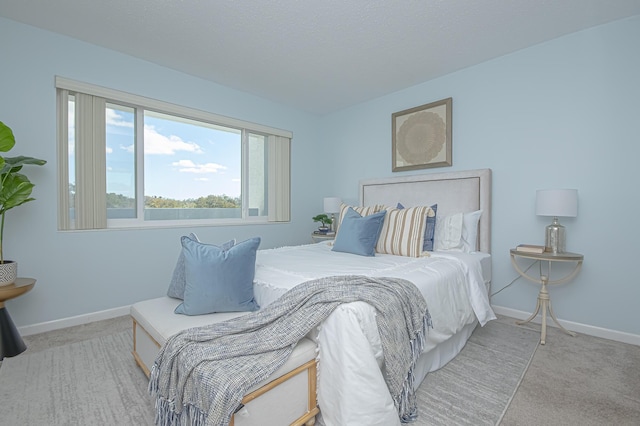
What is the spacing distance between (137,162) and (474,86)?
149 inches

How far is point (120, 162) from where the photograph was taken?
3.06 metres

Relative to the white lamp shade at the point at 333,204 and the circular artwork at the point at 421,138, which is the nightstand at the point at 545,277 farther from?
the white lamp shade at the point at 333,204

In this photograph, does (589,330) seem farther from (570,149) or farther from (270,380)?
(270,380)

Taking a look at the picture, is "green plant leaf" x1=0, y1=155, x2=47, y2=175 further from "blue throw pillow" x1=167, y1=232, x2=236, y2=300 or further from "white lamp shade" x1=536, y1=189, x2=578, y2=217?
"white lamp shade" x1=536, y1=189, x2=578, y2=217

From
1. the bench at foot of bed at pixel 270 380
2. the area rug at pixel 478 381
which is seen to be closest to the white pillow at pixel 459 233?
the area rug at pixel 478 381

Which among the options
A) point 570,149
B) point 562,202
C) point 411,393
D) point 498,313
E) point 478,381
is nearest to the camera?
point 411,393

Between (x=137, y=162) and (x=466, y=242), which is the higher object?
(x=137, y=162)

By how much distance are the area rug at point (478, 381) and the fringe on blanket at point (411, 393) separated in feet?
0.15

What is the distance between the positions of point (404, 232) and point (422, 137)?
1.42 metres

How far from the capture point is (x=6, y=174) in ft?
6.96

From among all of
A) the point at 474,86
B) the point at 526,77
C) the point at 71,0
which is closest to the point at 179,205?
the point at 71,0

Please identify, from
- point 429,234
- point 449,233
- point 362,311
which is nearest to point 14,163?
point 362,311

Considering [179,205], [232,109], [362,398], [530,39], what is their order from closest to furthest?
[362,398] < [530,39] < [179,205] < [232,109]

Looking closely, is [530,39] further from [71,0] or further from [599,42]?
[71,0]
